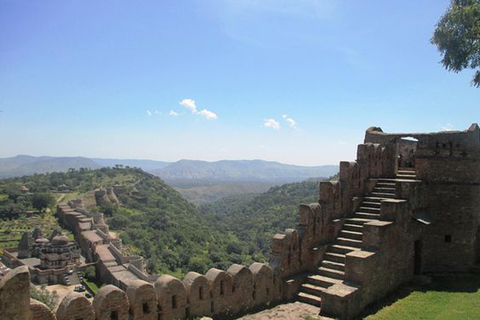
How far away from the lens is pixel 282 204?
140 m

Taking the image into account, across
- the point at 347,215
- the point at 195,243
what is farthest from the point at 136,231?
the point at 347,215

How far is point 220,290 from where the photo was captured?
9.18 meters

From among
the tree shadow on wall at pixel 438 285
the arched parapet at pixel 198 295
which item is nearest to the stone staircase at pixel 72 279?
the arched parapet at pixel 198 295

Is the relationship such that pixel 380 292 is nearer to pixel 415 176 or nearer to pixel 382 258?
pixel 382 258

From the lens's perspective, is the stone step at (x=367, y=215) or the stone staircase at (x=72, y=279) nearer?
the stone step at (x=367, y=215)

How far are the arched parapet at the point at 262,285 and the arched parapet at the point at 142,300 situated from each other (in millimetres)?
3016

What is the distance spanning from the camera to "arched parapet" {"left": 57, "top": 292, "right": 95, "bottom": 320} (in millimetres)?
6590

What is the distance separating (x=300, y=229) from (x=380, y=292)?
8.94ft

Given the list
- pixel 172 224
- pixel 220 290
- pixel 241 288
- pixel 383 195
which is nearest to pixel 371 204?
pixel 383 195

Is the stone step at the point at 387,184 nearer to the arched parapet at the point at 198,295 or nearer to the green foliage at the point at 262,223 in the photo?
the arched parapet at the point at 198,295

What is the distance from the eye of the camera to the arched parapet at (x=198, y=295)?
8.54m

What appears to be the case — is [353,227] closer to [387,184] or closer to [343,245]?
[343,245]

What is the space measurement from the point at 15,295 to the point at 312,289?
7566 millimetres

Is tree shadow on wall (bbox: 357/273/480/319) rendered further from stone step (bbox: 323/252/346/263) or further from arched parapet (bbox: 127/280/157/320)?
arched parapet (bbox: 127/280/157/320)
